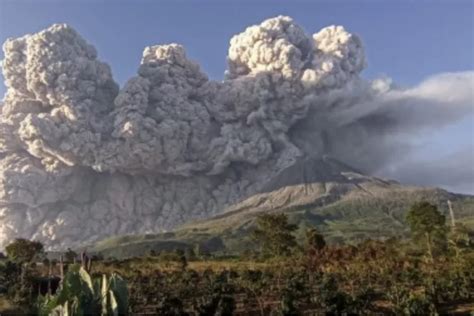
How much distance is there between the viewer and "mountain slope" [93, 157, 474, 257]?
114938 millimetres

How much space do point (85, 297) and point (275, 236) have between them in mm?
35770

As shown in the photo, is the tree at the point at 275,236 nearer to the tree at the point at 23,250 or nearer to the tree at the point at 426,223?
the tree at the point at 426,223

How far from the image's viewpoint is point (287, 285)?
29.1 m

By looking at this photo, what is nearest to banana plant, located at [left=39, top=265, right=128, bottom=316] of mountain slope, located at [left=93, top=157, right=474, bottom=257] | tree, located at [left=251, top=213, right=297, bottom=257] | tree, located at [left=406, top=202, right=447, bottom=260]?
tree, located at [left=406, top=202, right=447, bottom=260]

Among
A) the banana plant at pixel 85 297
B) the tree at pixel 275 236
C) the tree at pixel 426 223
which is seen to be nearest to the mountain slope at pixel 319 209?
the tree at pixel 275 236

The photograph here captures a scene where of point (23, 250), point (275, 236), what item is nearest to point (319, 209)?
point (275, 236)

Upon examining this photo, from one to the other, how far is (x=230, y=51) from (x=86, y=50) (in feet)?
104

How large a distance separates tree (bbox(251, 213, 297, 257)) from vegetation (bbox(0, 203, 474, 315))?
7.24 feet

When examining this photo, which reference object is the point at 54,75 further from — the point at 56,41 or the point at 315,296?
the point at 315,296

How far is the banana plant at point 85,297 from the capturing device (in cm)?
1217

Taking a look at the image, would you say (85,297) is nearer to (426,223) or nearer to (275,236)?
(426,223)

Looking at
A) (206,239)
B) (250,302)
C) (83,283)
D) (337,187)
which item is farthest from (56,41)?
(83,283)

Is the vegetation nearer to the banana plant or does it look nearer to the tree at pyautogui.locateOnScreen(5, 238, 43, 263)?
the banana plant

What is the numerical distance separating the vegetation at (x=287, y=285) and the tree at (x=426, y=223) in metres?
0.07
